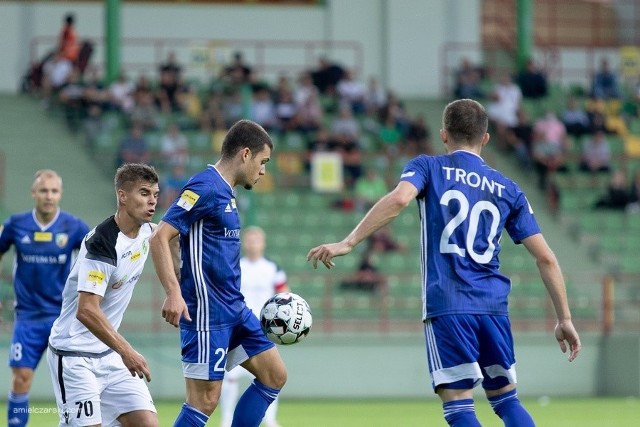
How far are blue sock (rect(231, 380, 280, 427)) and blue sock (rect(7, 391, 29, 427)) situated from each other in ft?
9.50

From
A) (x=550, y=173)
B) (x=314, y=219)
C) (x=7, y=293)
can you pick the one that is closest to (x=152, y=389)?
(x=7, y=293)

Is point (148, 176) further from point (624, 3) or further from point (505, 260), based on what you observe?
point (624, 3)

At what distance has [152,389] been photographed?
17125 millimetres

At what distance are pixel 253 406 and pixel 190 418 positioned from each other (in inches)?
17.5

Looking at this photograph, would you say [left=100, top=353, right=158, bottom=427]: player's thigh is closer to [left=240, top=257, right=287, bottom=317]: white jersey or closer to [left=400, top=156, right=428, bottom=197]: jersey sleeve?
[left=400, top=156, right=428, bottom=197]: jersey sleeve

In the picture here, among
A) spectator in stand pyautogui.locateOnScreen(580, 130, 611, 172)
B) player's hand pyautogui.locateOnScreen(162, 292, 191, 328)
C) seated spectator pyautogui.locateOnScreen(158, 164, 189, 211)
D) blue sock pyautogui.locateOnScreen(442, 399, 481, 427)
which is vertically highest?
spectator in stand pyautogui.locateOnScreen(580, 130, 611, 172)

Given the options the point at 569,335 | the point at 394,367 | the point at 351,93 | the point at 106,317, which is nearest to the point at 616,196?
the point at 351,93

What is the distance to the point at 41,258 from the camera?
10.7 metres

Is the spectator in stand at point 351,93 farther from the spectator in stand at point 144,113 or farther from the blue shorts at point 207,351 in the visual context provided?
the blue shorts at point 207,351

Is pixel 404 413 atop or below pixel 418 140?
below

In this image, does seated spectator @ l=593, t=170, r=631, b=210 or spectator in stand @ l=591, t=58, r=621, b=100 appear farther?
spectator in stand @ l=591, t=58, r=621, b=100

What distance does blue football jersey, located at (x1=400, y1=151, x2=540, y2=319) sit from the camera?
7.46 meters

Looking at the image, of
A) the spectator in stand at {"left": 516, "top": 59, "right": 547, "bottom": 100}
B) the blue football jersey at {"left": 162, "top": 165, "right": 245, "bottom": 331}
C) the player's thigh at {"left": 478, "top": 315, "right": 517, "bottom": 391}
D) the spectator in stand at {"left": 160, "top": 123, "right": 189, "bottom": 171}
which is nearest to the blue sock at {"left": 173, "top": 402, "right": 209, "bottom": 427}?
the blue football jersey at {"left": 162, "top": 165, "right": 245, "bottom": 331}

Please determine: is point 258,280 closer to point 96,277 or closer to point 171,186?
point 96,277
